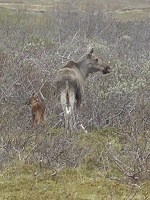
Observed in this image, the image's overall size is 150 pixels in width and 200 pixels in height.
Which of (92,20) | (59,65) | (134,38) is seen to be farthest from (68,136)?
(92,20)

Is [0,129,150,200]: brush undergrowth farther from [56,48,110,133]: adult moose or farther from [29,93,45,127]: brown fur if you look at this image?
[56,48,110,133]: adult moose

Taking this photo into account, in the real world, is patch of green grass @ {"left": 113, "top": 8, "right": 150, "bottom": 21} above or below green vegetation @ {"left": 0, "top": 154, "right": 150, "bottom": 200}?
below

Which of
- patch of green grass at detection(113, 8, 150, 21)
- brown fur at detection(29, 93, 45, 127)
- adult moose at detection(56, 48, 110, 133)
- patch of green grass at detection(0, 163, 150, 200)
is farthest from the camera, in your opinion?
patch of green grass at detection(113, 8, 150, 21)

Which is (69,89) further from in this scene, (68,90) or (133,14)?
(133,14)


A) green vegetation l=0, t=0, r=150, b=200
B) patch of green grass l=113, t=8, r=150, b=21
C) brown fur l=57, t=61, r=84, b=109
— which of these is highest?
brown fur l=57, t=61, r=84, b=109

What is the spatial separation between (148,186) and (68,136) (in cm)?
294

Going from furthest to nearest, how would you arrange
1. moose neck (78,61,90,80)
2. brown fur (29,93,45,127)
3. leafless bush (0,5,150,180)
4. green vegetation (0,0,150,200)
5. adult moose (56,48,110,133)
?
moose neck (78,61,90,80)
adult moose (56,48,110,133)
brown fur (29,93,45,127)
leafless bush (0,5,150,180)
green vegetation (0,0,150,200)

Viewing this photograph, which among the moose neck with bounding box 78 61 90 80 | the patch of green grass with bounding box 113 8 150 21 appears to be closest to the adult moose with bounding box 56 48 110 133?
the moose neck with bounding box 78 61 90 80

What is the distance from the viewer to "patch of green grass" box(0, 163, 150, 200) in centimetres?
702

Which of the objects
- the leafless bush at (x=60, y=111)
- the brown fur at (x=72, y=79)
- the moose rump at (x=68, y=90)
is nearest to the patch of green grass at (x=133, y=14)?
the leafless bush at (x=60, y=111)

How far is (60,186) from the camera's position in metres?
7.50

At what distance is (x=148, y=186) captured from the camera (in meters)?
7.63

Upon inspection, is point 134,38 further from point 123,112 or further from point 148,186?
point 148,186

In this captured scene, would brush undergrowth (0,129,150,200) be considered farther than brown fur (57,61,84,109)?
No
